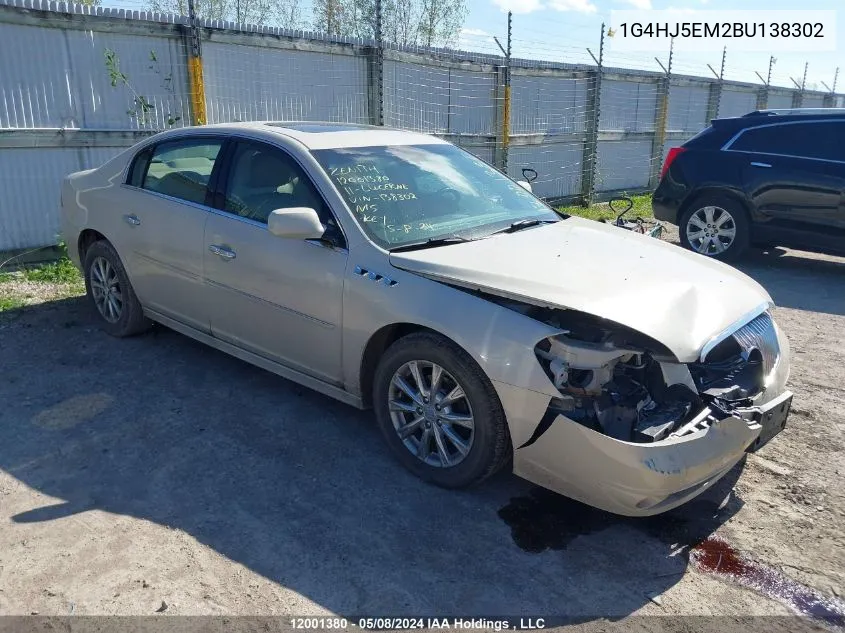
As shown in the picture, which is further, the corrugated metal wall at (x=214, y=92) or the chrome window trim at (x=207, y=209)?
the corrugated metal wall at (x=214, y=92)

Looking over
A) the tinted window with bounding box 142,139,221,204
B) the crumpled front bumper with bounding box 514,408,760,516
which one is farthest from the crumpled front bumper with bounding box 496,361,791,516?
the tinted window with bounding box 142,139,221,204

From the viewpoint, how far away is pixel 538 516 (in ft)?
11.0

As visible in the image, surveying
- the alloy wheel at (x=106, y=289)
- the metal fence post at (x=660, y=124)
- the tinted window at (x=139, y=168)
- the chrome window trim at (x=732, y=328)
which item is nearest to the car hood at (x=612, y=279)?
the chrome window trim at (x=732, y=328)

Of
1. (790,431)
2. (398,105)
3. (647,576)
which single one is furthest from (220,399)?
(398,105)

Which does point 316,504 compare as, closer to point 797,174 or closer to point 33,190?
point 33,190

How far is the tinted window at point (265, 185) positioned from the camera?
13.3 ft

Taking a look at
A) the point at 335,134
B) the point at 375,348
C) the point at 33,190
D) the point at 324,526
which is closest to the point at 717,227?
the point at 335,134

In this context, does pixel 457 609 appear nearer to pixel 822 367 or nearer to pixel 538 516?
pixel 538 516

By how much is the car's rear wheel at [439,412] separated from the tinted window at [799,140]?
6506 mm

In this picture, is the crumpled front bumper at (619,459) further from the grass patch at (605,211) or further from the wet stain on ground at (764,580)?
the grass patch at (605,211)

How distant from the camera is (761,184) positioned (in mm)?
8125

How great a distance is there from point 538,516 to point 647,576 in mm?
570

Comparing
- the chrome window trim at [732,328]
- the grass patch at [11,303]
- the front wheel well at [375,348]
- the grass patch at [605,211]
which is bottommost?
the grass patch at [605,211]

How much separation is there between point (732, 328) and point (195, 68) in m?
6.87
